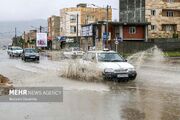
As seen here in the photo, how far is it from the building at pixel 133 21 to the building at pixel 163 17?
4.80 feet

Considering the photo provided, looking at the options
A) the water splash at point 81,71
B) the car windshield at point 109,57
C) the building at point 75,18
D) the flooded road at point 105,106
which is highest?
the building at point 75,18

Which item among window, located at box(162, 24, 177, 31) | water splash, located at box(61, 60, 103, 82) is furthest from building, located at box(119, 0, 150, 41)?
water splash, located at box(61, 60, 103, 82)

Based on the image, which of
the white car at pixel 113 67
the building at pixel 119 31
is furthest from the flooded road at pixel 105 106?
the building at pixel 119 31

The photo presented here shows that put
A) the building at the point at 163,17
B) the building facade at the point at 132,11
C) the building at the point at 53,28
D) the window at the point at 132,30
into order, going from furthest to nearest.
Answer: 1. the building at the point at 53,28
2. the building facade at the point at 132,11
3. the building at the point at 163,17
4. the window at the point at 132,30

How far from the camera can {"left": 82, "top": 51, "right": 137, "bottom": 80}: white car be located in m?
20.5

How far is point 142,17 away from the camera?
8056 centimetres

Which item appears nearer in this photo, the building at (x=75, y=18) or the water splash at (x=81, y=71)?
the water splash at (x=81, y=71)

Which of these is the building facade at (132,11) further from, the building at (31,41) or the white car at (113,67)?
the white car at (113,67)

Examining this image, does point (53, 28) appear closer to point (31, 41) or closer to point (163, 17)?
point (31, 41)

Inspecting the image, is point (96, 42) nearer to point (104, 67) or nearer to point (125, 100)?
point (104, 67)

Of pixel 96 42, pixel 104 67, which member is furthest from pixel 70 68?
pixel 96 42

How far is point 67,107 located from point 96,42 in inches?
2624

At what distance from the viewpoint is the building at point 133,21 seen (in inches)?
2943

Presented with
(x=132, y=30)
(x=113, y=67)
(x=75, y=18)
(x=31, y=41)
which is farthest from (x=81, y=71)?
(x=31, y=41)
